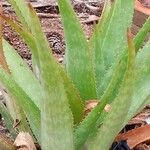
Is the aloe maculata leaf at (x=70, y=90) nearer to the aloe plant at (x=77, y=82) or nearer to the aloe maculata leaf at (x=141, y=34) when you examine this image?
the aloe plant at (x=77, y=82)

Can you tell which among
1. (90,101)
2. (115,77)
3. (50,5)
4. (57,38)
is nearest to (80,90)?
(90,101)

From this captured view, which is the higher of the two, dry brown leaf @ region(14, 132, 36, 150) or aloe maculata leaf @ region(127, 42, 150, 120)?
aloe maculata leaf @ region(127, 42, 150, 120)

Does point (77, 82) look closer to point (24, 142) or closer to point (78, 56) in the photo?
point (78, 56)

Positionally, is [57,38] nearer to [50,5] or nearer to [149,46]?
[50,5]

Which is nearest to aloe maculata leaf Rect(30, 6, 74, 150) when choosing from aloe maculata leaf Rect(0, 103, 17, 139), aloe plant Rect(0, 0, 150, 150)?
aloe plant Rect(0, 0, 150, 150)

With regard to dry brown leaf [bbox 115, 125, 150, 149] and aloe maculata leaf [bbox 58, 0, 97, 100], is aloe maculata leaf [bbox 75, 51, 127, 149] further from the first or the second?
dry brown leaf [bbox 115, 125, 150, 149]

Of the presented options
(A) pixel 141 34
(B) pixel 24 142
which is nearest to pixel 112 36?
(A) pixel 141 34
